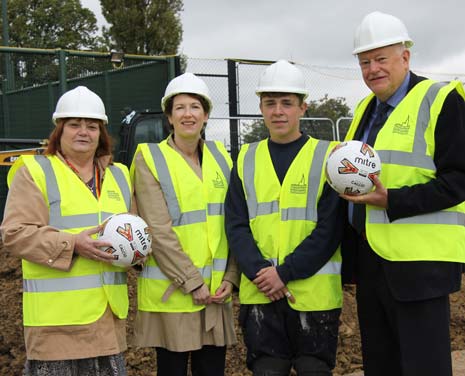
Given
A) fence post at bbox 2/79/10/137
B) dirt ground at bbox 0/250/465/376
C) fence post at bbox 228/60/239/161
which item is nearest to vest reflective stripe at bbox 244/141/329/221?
dirt ground at bbox 0/250/465/376

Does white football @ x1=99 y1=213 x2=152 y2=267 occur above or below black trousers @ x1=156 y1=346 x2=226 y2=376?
above

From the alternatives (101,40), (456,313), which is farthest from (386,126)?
(101,40)

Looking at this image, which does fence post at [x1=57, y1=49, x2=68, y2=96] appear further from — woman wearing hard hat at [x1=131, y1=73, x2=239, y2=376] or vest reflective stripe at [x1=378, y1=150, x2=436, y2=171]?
vest reflective stripe at [x1=378, y1=150, x2=436, y2=171]

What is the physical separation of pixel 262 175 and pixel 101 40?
95.5 feet

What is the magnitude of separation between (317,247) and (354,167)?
630mm

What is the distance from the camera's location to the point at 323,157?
4.17 metres

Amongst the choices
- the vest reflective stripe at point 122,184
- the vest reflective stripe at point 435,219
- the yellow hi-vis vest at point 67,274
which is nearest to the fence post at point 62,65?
the vest reflective stripe at point 122,184

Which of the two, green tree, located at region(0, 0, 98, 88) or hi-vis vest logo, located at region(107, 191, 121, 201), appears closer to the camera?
hi-vis vest logo, located at region(107, 191, 121, 201)

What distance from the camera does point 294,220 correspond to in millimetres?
4074

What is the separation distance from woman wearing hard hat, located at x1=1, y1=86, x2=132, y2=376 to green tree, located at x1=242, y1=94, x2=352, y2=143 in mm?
7433

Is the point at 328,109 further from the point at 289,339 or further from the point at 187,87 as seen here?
the point at 289,339

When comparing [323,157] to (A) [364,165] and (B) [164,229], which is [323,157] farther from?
(B) [164,229]

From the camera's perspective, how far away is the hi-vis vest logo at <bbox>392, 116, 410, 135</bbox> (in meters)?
3.71

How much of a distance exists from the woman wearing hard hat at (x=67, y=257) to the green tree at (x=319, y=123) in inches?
293
